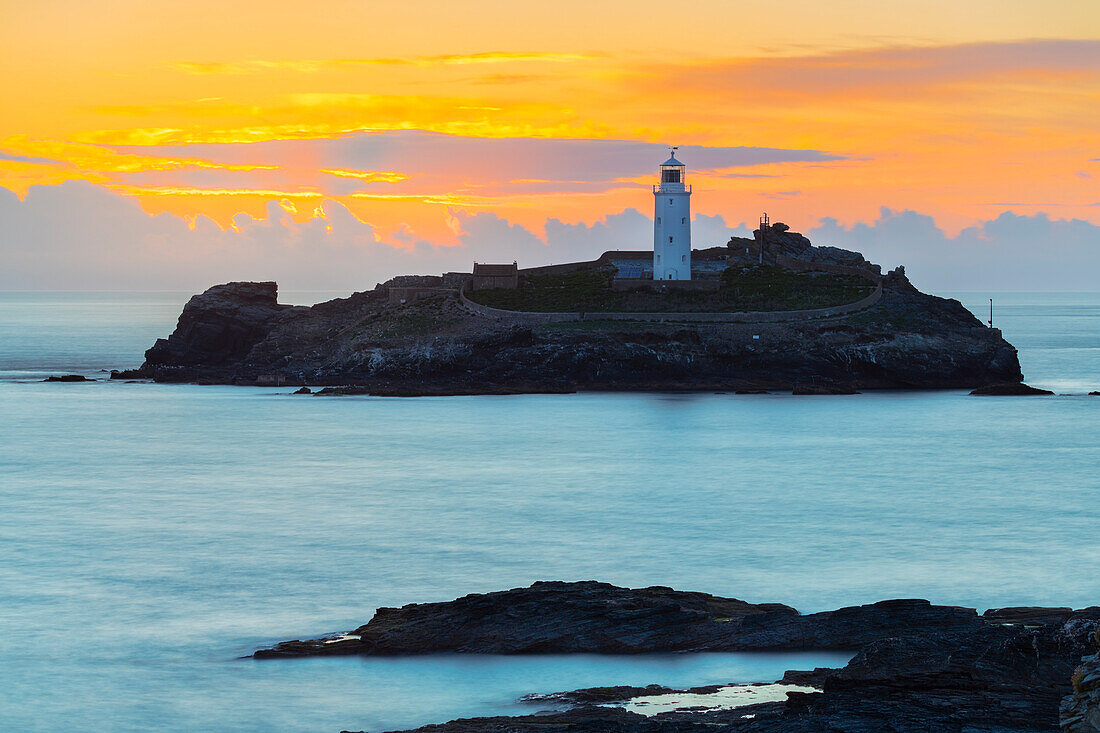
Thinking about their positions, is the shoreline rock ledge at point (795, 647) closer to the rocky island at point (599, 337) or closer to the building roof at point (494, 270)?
the rocky island at point (599, 337)

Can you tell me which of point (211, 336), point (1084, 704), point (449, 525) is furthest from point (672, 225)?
point (1084, 704)

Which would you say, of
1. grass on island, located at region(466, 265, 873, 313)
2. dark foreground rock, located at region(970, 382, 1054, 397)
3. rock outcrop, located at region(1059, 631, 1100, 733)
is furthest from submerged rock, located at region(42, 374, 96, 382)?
rock outcrop, located at region(1059, 631, 1100, 733)

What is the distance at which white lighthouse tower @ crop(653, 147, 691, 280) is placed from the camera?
83.8 m

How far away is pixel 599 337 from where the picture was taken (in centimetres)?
7200

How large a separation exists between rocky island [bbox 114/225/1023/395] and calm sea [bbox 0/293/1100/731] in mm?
4099

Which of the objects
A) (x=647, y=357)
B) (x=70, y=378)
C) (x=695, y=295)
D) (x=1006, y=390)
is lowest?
(x=1006, y=390)

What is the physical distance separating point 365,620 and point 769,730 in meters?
10.6

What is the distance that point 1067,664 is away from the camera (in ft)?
47.9

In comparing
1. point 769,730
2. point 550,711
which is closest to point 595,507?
point 550,711

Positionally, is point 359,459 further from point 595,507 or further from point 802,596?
point 802,596

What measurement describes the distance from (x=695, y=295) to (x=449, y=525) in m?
48.6

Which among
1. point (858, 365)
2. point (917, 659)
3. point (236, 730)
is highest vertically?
point (858, 365)

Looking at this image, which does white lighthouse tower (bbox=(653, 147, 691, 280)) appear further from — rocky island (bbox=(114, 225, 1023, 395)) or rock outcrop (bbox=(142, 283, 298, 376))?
rock outcrop (bbox=(142, 283, 298, 376))

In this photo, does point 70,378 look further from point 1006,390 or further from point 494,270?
point 1006,390
